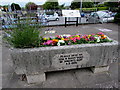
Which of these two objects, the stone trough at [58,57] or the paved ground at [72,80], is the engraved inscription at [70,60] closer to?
the stone trough at [58,57]

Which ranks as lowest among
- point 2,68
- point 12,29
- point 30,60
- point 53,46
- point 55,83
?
point 55,83

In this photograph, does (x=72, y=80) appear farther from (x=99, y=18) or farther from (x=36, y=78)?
(x=99, y=18)

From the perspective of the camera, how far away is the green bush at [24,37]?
6.09ft

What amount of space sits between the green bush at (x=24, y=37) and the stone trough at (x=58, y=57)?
142 millimetres

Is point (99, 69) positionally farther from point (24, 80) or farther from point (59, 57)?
point (24, 80)

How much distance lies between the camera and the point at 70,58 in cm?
207

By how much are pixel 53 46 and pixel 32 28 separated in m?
0.64

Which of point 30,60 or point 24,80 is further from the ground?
point 30,60

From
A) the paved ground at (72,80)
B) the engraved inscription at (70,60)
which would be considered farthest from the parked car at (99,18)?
the engraved inscription at (70,60)

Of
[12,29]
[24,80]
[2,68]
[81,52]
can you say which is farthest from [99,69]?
[2,68]

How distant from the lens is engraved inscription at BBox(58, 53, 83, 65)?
2.03 meters

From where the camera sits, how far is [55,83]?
7.23ft

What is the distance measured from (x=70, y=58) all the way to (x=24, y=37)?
45.0 inches

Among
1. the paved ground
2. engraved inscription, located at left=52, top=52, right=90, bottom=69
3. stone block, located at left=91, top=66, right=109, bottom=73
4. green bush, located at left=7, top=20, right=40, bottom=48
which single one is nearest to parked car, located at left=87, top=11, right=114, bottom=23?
stone block, located at left=91, top=66, right=109, bottom=73
